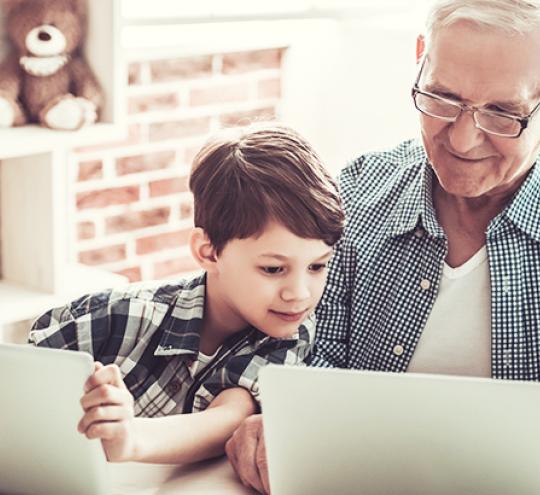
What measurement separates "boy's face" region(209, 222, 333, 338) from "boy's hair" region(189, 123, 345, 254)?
0.02 meters

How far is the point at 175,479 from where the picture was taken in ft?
4.58

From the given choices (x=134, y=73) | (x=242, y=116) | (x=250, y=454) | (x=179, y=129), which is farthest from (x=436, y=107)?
(x=242, y=116)

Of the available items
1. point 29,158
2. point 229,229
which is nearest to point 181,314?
point 229,229

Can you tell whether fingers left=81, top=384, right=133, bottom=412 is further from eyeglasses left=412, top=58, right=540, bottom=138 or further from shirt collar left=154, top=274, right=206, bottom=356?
eyeglasses left=412, top=58, right=540, bottom=138

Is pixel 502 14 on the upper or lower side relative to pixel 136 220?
upper

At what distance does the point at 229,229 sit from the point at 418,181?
42 cm

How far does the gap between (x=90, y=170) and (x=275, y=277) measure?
4.94 ft

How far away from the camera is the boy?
1522mm

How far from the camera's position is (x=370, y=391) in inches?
43.6

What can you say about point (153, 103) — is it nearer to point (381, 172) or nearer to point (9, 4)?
point (9, 4)

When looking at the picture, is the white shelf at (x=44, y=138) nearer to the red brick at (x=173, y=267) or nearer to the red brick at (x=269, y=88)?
the red brick at (x=173, y=267)

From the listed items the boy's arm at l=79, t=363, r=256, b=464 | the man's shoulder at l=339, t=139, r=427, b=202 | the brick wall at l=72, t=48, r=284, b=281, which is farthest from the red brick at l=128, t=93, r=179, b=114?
the boy's arm at l=79, t=363, r=256, b=464

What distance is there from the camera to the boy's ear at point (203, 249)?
1.60m

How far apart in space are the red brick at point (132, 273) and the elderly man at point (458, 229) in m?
1.36
